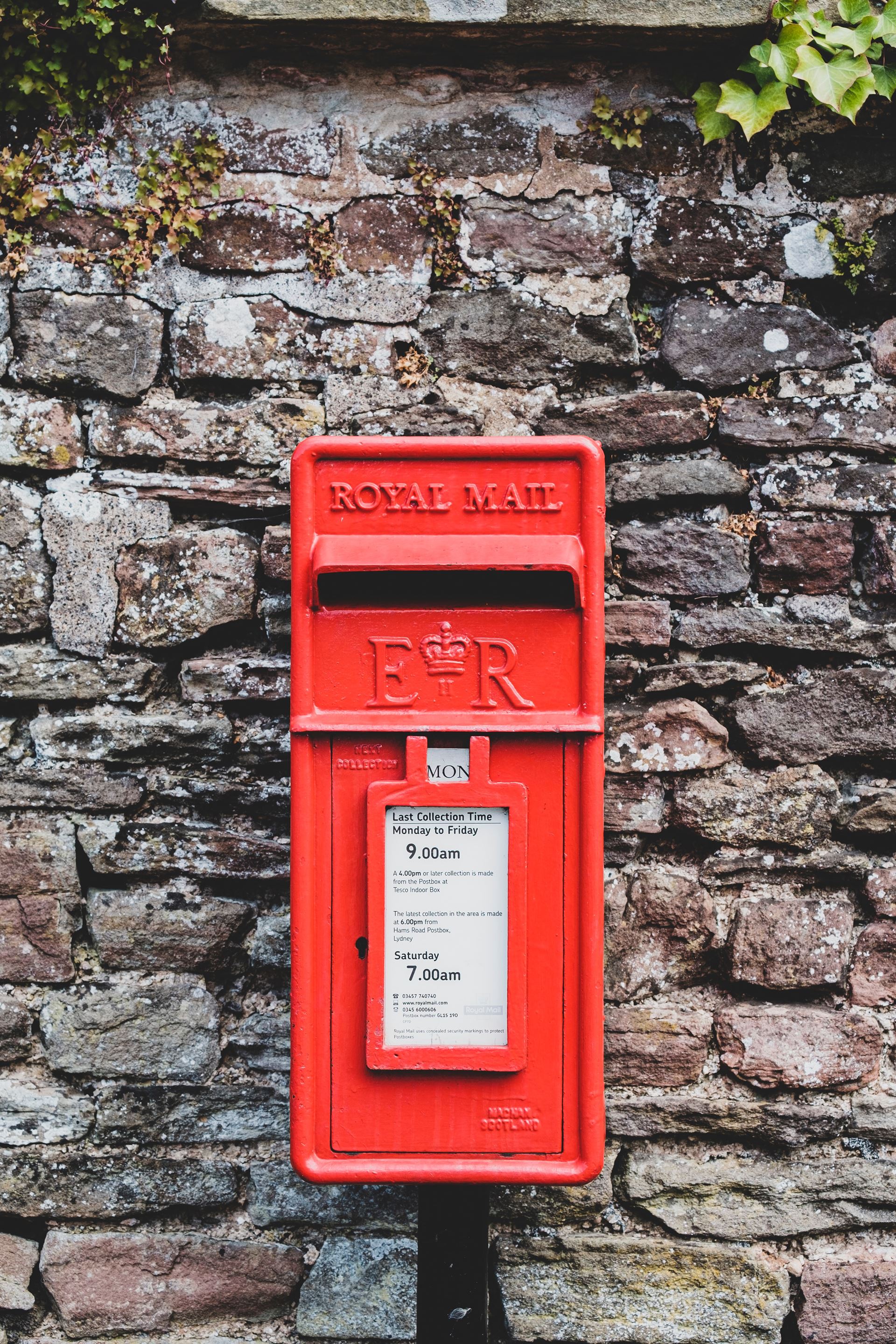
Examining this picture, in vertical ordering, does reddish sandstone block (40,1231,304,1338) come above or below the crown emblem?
below

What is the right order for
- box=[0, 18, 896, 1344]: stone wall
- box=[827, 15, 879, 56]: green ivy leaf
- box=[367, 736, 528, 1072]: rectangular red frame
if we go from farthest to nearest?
box=[0, 18, 896, 1344]: stone wall → box=[827, 15, 879, 56]: green ivy leaf → box=[367, 736, 528, 1072]: rectangular red frame

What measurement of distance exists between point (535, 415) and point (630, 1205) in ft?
5.49

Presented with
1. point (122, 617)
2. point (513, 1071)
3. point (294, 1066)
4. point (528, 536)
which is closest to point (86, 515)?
point (122, 617)

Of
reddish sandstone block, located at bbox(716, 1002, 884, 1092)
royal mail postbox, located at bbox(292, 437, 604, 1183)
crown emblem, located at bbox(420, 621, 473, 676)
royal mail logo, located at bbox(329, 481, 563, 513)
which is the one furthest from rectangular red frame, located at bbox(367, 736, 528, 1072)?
reddish sandstone block, located at bbox(716, 1002, 884, 1092)

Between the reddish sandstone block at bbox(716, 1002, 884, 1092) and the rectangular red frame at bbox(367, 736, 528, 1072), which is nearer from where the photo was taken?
the rectangular red frame at bbox(367, 736, 528, 1072)

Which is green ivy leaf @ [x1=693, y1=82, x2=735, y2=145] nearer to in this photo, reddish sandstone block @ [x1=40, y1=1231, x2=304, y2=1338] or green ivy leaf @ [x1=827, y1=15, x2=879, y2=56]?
green ivy leaf @ [x1=827, y1=15, x2=879, y2=56]

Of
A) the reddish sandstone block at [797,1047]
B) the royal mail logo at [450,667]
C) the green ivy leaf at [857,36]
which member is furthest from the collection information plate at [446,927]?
the green ivy leaf at [857,36]

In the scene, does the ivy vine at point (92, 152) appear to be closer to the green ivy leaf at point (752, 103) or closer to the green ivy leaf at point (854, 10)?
the green ivy leaf at point (752, 103)

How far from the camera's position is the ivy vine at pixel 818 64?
1.85m

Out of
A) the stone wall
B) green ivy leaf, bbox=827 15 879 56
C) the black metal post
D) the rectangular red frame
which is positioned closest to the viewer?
the rectangular red frame

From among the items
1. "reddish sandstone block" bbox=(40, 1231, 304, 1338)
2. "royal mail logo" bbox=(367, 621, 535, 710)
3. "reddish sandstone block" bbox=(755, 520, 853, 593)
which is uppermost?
"reddish sandstone block" bbox=(755, 520, 853, 593)

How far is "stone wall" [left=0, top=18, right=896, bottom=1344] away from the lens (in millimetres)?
1977

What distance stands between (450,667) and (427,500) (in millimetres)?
260

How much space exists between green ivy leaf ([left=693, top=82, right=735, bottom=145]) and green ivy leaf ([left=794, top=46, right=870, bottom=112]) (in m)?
0.15
